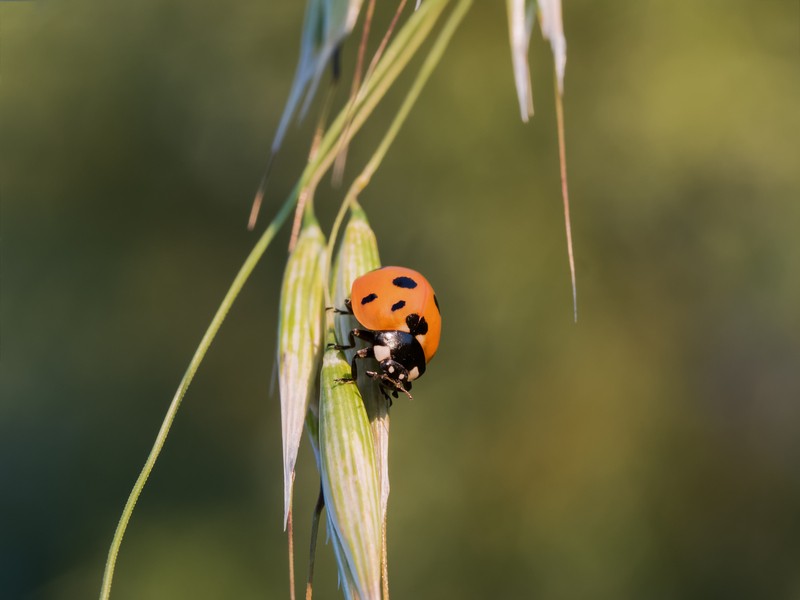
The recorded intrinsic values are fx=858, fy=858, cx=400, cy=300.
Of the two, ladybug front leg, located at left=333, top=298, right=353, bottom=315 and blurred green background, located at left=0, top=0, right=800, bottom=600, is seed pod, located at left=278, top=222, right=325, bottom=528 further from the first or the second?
blurred green background, located at left=0, top=0, right=800, bottom=600

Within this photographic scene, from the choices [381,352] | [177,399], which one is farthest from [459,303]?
[177,399]

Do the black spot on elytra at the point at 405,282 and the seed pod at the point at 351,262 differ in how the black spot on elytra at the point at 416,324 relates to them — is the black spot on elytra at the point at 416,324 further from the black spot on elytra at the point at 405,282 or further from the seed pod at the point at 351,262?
the seed pod at the point at 351,262

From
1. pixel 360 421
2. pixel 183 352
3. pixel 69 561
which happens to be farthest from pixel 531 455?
pixel 360 421

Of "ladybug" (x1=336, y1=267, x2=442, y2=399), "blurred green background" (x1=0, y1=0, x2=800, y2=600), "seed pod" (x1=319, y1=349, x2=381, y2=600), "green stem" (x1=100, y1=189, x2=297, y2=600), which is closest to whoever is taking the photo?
"green stem" (x1=100, y1=189, x2=297, y2=600)

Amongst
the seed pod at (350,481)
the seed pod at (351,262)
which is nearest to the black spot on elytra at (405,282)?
the seed pod at (351,262)

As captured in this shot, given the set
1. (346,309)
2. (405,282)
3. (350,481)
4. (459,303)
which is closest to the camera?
(350,481)

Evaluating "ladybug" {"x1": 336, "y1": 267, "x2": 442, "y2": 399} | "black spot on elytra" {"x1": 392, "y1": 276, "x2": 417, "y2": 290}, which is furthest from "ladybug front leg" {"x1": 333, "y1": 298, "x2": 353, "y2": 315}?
"black spot on elytra" {"x1": 392, "y1": 276, "x2": 417, "y2": 290}

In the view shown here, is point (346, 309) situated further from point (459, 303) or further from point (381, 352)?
point (459, 303)
